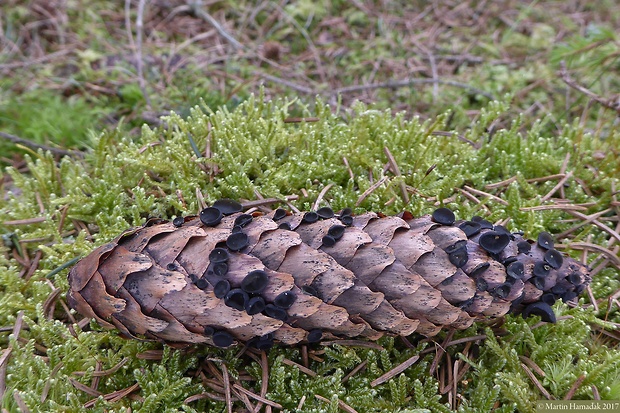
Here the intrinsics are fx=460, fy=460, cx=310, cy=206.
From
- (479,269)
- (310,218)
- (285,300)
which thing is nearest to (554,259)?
(479,269)

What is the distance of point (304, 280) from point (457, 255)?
0.61 m

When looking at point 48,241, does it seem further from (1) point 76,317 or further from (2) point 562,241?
(2) point 562,241

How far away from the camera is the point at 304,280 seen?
1753 millimetres

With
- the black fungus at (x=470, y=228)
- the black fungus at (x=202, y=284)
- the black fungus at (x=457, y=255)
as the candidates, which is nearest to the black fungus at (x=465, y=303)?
the black fungus at (x=457, y=255)

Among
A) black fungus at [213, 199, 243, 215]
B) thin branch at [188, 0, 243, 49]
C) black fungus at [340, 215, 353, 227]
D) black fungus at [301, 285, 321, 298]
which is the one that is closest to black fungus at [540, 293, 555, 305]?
black fungus at [340, 215, 353, 227]

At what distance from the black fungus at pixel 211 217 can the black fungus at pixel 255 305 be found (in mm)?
383

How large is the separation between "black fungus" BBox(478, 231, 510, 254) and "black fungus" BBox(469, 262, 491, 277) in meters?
0.07

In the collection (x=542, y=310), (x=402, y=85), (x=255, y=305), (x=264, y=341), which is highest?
(x=402, y=85)

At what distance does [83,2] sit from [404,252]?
472cm

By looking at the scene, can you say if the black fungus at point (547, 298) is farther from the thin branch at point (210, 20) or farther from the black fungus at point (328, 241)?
the thin branch at point (210, 20)

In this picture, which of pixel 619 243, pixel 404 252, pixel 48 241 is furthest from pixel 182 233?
pixel 619 243

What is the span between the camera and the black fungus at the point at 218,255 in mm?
1754

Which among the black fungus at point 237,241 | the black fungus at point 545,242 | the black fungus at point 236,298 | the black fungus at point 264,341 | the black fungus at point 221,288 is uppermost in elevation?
the black fungus at point 237,241

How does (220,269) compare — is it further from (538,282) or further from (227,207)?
(538,282)
